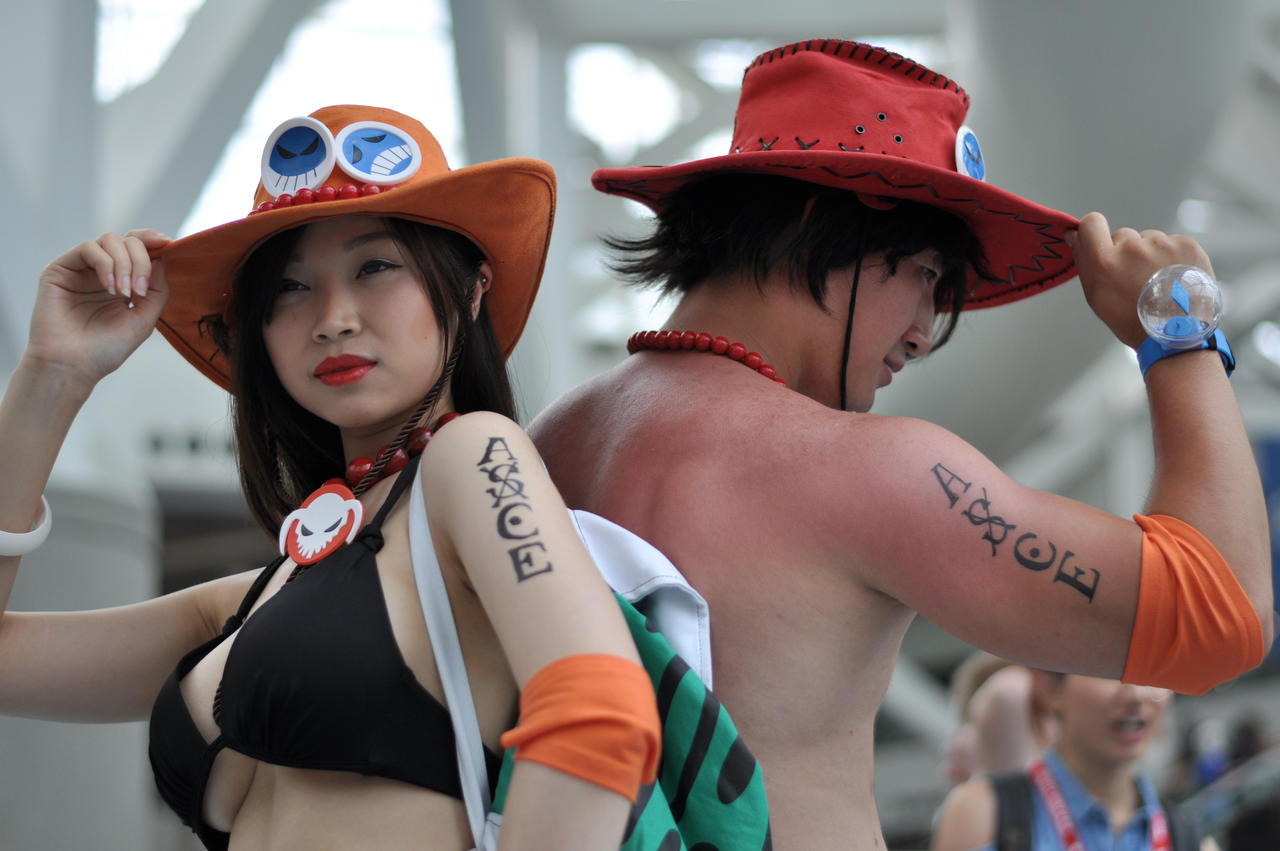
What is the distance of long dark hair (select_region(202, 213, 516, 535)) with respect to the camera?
70.4 inches

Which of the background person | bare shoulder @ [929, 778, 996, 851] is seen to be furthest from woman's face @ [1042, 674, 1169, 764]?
the background person

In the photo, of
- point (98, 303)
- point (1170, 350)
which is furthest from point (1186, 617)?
point (98, 303)

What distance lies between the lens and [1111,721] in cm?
360

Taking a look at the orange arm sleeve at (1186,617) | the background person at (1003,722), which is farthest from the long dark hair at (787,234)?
the background person at (1003,722)

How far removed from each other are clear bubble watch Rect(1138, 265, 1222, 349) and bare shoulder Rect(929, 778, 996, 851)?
6.66 ft

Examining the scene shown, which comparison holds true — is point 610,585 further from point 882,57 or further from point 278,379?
point 882,57

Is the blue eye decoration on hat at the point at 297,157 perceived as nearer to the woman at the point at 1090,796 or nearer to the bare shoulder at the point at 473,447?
the bare shoulder at the point at 473,447

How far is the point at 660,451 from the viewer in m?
1.84

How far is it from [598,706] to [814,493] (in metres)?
0.56

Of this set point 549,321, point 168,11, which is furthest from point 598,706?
point 168,11

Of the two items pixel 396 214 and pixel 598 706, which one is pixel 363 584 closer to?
pixel 598 706

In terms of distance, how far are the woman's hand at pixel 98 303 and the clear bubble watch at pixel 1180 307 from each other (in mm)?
1355

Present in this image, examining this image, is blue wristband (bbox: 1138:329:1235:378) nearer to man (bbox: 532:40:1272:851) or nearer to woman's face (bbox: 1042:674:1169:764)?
man (bbox: 532:40:1272:851)

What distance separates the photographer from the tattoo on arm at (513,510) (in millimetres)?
1355
